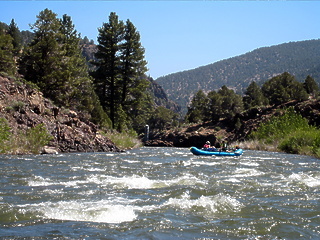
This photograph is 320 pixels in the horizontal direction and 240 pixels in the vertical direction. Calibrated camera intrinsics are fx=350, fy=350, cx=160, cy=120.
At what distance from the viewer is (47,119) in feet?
67.7

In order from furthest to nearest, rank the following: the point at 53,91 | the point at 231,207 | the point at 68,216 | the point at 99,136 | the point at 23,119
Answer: the point at 53,91 < the point at 99,136 < the point at 23,119 < the point at 231,207 < the point at 68,216

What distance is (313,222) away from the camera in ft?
19.0

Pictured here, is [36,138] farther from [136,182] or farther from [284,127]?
[284,127]

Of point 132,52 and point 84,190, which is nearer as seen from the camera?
point 84,190

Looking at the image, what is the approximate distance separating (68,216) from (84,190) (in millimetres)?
2364

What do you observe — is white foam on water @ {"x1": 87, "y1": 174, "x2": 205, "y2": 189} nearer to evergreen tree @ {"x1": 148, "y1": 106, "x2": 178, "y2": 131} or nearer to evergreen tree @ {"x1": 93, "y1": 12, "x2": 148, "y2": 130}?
evergreen tree @ {"x1": 93, "y1": 12, "x2": 148, "y2": 130}

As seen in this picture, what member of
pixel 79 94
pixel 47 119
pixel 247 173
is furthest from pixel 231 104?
pixel 247 173

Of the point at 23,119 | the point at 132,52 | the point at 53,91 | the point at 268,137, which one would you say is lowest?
the point at 268,137

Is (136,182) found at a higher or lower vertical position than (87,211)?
lower

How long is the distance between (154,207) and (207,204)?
108 cm

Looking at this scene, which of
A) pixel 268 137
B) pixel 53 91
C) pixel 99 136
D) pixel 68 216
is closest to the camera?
pixel 68 216

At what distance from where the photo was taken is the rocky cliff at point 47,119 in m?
18.8

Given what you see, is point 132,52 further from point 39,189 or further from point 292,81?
point 292,81

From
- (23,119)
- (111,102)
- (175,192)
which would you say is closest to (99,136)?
(23,119)
